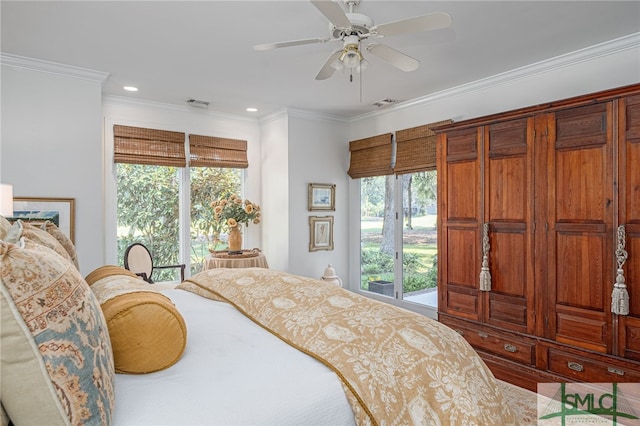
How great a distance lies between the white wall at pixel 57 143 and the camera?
128 inches

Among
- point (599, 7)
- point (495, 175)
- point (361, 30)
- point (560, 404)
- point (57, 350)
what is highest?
point (599, 7)

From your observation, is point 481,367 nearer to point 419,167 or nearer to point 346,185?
point 419,167

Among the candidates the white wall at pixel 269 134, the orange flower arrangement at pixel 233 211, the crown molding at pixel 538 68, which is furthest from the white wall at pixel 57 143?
the crown molding at pixel 538 68

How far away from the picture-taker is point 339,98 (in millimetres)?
4465

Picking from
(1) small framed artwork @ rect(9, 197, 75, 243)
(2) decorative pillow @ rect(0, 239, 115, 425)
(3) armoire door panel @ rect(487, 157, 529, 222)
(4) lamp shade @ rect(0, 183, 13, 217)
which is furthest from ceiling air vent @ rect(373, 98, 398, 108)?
(2) decorative pillow @ rect(0, 239, 115, 425)

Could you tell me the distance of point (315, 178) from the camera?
16.9ft

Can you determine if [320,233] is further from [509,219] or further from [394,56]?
[394,56]

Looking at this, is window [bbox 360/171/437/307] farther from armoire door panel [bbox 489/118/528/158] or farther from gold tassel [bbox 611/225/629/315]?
gold tassel [bbox 611/225/629/315]

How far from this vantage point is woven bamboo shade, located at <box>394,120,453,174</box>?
432cm

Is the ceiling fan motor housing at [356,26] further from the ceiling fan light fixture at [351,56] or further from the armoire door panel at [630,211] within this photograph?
the armoire door panel at [630,211]

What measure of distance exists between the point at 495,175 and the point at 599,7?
4.15 ft

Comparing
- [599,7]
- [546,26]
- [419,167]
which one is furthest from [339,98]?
[599,7]

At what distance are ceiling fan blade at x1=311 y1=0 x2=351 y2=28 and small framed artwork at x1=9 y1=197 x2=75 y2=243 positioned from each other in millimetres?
2903

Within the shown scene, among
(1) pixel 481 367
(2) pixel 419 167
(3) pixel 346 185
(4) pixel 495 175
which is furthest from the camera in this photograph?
(3) pixel 346 185
